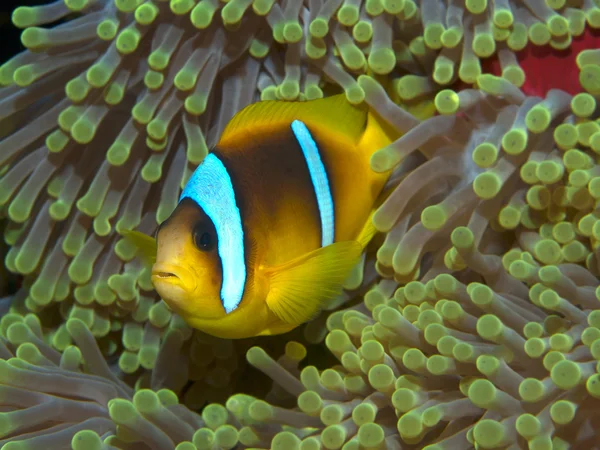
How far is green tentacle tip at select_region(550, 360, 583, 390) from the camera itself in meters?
0.78

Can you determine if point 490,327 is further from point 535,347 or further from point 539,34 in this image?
point 539,34

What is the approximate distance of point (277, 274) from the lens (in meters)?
1.02

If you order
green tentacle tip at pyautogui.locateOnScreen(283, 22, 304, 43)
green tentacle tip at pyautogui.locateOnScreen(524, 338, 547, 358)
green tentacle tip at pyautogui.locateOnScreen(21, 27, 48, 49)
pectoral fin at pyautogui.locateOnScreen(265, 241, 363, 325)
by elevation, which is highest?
green tentacle tip at pyautogui.locateOnScreen(21, 27, 48, 49)

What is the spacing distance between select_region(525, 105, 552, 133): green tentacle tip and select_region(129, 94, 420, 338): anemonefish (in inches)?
9.6

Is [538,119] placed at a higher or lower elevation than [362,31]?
lower

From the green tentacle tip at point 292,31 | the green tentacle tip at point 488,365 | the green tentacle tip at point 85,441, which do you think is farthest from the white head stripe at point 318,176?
the green tentacle tip at point 85,441

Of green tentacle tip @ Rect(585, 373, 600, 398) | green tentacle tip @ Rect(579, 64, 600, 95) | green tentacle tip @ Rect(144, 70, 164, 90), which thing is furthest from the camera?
green tentacle tip @ Rect(144, 70, 164, 90)

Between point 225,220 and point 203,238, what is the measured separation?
6 centimetres

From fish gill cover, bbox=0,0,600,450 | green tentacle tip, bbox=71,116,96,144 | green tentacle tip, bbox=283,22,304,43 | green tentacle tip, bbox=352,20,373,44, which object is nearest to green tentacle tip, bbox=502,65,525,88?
fish gill cover, bbox=0,0,600,450

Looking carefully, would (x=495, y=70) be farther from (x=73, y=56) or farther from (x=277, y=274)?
(x=73, y=56)

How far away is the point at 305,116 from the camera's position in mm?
1117

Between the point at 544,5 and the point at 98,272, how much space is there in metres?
0.91

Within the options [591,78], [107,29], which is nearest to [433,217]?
[591,78]

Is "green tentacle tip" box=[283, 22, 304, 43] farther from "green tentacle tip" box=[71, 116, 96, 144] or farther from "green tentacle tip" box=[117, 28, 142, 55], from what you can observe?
"green tentacle tip" box=[71, 116, 96, 144]
